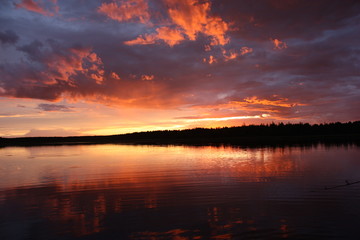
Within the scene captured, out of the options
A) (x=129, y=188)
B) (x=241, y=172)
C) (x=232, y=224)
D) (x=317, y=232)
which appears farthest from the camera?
(x=241, y=172)

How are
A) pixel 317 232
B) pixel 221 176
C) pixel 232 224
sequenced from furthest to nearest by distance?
pixel 221 176 < pixel 232 224 < pixel 317 232

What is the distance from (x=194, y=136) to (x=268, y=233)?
164828 millimetres

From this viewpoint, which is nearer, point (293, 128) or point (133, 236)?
point (133, 236)

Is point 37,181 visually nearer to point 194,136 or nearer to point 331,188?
point 331,188

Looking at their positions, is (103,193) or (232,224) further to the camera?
(103,193)

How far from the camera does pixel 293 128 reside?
160 m

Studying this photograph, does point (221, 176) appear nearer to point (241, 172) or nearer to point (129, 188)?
point (241, 172)

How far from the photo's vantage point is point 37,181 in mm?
24219

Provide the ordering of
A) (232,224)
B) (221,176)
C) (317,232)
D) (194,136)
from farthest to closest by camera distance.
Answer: (194,136)
(221,176)
(232,224)
(317,232)

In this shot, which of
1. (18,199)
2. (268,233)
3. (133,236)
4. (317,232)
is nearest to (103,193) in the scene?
(18,199)

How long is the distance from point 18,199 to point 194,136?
15880 centimetres

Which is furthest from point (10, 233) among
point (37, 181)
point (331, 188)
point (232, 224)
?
point (331, 188)

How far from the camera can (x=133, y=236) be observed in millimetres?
10469

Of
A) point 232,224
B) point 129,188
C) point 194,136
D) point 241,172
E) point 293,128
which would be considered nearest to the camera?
point 232,224
